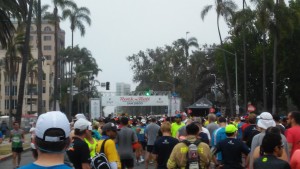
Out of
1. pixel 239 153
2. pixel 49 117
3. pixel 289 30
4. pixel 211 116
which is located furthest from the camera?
pixel 289 30

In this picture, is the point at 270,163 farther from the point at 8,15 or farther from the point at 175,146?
the point at 8,15

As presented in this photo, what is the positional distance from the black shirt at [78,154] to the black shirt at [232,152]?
2.67 meters

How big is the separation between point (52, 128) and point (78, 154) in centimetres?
446

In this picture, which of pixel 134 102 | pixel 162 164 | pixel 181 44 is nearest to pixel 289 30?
pixel 134 102

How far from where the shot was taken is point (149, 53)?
110 metres

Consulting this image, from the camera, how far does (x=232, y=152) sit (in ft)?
33.3

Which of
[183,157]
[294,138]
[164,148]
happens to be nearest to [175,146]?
[183,157]

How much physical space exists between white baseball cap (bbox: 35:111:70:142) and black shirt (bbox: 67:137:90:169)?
433 centimetres

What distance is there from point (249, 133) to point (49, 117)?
1034cm

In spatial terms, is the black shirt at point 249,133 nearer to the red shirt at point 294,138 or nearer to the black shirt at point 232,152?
the black shirt at point 232,152

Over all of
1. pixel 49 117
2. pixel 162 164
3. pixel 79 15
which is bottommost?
pixel 162 164

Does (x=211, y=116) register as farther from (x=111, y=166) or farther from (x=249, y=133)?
(x=111, y=166)

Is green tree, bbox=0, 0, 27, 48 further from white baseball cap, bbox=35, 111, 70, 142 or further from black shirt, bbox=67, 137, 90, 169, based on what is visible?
white baseball cap, bbox=35, 111, 70, 142

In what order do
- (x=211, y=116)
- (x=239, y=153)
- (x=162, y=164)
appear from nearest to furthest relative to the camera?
(x=239, y=153), (x=162, y=164), (x=211, y=116)
